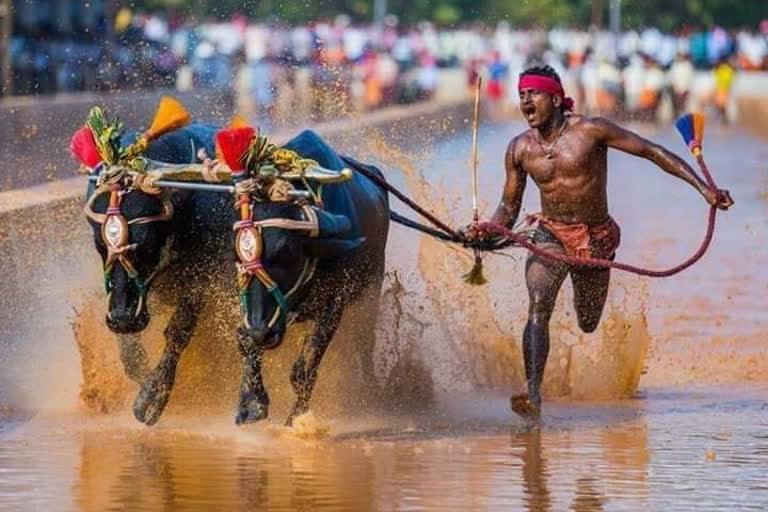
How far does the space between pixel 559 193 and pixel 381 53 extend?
177 ft

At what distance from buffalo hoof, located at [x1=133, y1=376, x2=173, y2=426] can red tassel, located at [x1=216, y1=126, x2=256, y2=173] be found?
4.22ft

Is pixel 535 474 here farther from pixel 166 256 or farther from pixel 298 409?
pixel 166 256

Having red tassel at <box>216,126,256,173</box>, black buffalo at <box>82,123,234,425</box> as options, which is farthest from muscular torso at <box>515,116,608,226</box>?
red tassel at <box>216,126,256,173</box>

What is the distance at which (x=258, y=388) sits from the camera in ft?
35.5

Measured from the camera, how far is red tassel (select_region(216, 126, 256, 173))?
34.1ft

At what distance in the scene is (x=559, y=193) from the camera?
11.6 meters

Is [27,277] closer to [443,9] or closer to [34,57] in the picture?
[34,57]

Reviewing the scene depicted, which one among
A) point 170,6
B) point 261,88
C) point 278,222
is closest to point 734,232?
point 278,222

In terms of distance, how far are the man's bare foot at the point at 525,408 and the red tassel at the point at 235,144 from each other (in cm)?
178

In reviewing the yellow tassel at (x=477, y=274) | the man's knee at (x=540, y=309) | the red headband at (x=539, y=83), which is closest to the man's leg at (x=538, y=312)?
the man's knee at (x=540, y=309)

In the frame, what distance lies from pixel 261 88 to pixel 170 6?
141ft

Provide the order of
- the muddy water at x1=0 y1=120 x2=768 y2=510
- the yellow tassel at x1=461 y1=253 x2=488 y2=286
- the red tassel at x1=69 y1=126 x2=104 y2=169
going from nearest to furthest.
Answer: the muddy water at x1=0 y1=120 x2=768 y2=510 → the red tassel at x1=69 y1=126 x2=104 y2=169 → the yellow tassel at x1=461 y1=253 x2=488 y2=286

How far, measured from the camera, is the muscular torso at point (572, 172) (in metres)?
11.6

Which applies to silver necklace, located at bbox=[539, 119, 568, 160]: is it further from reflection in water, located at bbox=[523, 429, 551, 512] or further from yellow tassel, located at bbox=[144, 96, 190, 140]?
yellow tassel, located at bbox=[144, 96, 190, 140]
